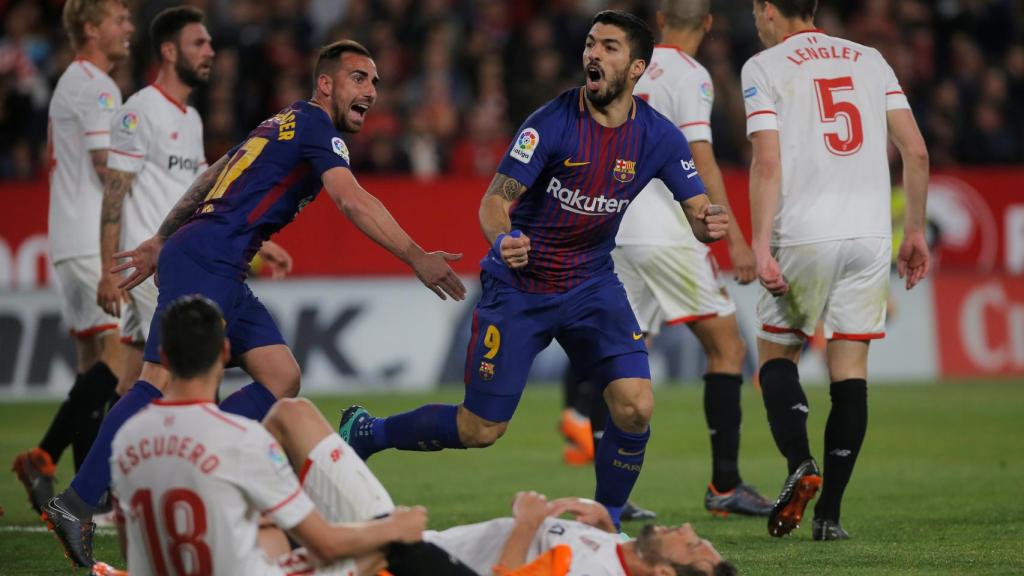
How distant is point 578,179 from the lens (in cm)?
655

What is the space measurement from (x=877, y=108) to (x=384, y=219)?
266 cm

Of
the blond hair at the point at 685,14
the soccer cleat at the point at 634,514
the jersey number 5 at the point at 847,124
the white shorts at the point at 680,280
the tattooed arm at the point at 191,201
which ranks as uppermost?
the blond hair at the point at 685,14

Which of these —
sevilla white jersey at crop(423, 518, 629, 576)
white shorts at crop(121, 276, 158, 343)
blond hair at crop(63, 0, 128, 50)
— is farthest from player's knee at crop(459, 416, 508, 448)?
blond hair at crop(63, 0, 128, 50)

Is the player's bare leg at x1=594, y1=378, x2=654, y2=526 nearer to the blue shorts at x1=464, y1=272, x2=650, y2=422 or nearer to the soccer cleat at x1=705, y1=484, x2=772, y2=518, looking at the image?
the blue shorts at x1=464, y1=272, x2=650, y2=422

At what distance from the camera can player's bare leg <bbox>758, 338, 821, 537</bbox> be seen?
6.93m

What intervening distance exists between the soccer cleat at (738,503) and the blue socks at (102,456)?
10.4 ft


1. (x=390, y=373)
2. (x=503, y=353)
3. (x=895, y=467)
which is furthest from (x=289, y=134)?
(x=390, y=373)

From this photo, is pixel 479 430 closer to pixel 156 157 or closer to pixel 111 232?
pixel 111 232

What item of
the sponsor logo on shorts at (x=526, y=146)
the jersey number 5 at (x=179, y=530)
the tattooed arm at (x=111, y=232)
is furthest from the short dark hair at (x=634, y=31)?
the jersey number 5 at (x=179, y=530)

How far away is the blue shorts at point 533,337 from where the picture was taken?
6594mm

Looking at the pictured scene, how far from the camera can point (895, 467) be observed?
9.91 metres

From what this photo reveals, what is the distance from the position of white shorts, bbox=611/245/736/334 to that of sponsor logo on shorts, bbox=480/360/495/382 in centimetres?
187

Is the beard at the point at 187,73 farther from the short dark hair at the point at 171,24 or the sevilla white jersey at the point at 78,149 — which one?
the sevilla white jersey at the point at 78,149

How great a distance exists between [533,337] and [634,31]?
4.67 feet
